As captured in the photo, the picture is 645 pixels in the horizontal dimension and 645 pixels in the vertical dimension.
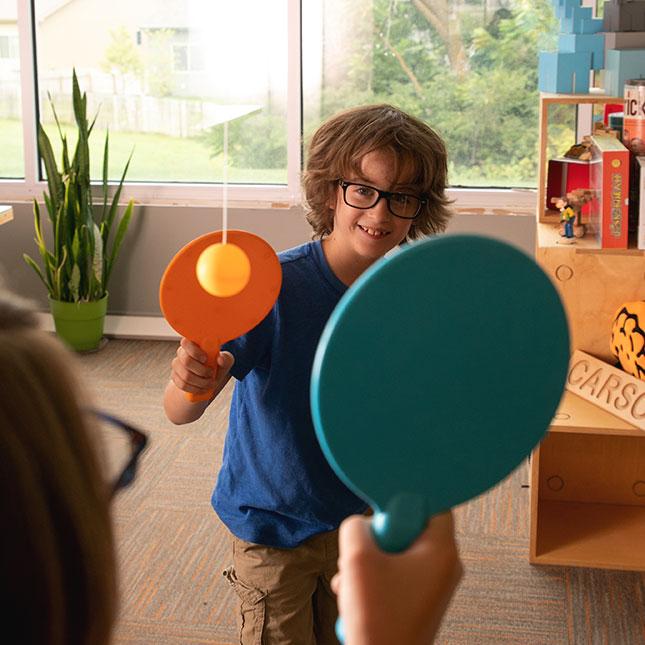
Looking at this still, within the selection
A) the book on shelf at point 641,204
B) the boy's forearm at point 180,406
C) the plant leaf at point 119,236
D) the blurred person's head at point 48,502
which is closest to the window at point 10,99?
the plant leaf at point 119,236

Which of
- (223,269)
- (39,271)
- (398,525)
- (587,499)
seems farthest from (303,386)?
(39,271)

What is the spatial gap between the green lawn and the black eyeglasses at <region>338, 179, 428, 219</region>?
3226mm

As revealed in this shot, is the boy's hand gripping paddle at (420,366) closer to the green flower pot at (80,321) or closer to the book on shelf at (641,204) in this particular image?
the book on shelf at (641,204)

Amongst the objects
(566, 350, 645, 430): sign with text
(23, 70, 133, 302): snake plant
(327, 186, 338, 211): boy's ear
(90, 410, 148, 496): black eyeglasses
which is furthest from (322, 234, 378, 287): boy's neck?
(23, 70, 133, 302): snake plant

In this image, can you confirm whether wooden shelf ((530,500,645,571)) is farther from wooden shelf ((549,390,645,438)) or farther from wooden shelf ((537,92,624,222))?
wooden shelf ((537,92,624,222))

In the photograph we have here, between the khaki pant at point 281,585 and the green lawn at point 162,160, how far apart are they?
3.36 metres

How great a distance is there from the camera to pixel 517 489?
3.41 m

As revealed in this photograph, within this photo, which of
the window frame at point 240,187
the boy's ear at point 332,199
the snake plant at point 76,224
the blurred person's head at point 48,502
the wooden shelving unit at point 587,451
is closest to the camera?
the blurred person's head at point 48,502

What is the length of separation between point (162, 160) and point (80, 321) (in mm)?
943

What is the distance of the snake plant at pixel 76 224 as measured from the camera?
4.40 meters

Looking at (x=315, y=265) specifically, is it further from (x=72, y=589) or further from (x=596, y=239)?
(x=596, y=239)

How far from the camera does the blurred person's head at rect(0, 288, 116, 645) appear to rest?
0.59m

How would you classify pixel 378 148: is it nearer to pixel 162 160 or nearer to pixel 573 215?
pixel 573 215

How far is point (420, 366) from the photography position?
26.8 inches
